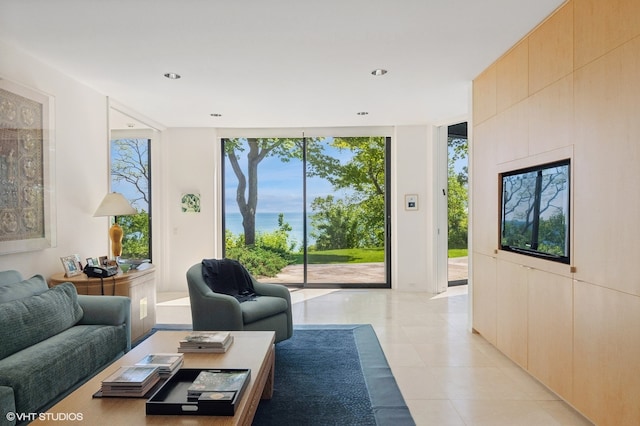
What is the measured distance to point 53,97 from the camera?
360 centimetres

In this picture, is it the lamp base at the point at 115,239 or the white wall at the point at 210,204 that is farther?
the white wall at the point at 210,204

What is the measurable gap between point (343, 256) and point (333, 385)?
3801 millimetres

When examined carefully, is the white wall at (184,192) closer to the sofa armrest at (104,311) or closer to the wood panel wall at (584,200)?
the sofa armrest at (104,311)

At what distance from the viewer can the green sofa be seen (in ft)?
6.87

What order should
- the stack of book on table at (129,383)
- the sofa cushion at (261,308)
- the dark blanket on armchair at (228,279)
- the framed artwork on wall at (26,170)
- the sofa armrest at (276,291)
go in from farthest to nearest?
1. the dark blanket on armchair at (228,279)
2. the sofa armrest at (276,291)
3. the sofa cushion at (261,308)
4. the framed artwork on wall at (26,170)
5. the stack of book on table at (129,383)

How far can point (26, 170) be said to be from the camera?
327 centimetres

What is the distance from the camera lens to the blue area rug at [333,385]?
8.11ft

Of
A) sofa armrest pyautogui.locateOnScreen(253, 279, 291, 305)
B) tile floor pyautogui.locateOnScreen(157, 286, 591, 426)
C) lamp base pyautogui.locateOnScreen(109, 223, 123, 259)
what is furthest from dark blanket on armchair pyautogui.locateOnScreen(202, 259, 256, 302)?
lamp base pyautogui.locateOnScreen(109, 223, 123, 259)

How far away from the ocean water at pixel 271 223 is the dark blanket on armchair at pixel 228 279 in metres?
2.57

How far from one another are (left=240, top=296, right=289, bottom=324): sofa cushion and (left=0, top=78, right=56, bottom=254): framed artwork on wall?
6.08 ft

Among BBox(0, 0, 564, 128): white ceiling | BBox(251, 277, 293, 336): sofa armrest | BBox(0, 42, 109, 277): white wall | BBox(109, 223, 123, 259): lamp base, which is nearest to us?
BBox(0, 0, 564, 128): white ceiling

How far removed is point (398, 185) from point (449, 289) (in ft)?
6.21

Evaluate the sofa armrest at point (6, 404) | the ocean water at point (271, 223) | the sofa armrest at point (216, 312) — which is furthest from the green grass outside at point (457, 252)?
the sofa armrest at point (6, 404)

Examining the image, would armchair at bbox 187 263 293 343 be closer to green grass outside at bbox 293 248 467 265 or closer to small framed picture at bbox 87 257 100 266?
small framed picture at bbox 87 257 100 266
